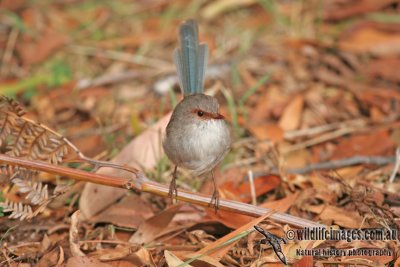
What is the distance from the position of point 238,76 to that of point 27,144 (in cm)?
310

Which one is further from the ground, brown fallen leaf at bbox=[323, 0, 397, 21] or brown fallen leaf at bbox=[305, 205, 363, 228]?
brown fallen leaf at bbox=[323, 0, 397, 21]

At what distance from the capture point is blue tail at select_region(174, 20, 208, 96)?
15.8ft

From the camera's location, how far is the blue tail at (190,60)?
4816 mm

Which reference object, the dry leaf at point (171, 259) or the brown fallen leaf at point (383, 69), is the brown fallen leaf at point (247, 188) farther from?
the brown fallen leaf at point (383, 69)

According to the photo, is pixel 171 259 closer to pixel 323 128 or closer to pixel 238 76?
pixel 323 128

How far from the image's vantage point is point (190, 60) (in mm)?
4828

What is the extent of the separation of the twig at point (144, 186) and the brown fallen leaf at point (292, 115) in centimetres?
224

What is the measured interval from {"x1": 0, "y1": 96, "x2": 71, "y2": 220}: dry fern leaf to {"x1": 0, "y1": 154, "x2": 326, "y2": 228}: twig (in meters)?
0.22

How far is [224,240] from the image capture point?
3.75 m

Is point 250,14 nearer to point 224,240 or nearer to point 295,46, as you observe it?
point 295,46

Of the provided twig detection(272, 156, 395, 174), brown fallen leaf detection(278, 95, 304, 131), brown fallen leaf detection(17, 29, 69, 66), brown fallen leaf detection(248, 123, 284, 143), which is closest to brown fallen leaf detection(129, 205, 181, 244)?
Result: twig detection(272, 156, 395, 174)

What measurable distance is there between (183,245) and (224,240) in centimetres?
42

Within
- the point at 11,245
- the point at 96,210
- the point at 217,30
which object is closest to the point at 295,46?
the point at 217,30

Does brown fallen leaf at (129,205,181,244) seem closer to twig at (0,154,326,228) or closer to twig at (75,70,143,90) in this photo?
twig at (0,154,326,228)
